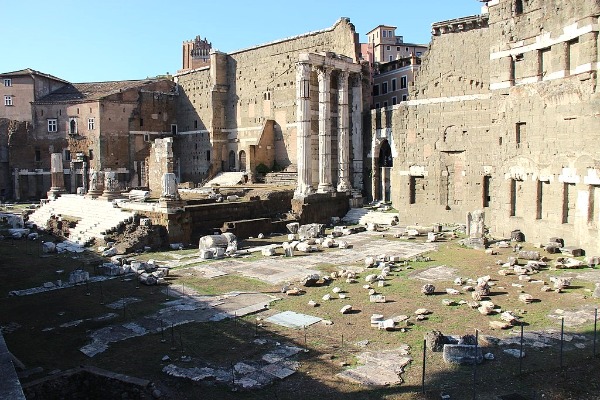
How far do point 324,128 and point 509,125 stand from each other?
11589mm

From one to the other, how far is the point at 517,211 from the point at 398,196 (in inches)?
349

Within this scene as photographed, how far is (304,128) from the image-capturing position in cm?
2972

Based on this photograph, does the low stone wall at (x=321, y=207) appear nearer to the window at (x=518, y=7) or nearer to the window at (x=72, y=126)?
the window at (x=518, y=7)

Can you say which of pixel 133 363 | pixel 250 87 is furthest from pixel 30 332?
pixel 250 87

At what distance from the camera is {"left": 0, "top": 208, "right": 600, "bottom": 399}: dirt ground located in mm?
7988

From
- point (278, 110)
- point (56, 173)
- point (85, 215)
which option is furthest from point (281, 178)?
point (56, 173)

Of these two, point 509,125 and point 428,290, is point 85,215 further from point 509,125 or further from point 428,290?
point 509,125

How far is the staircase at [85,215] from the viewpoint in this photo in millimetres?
22997

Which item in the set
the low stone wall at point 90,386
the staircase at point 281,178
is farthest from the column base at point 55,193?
the low stone wall at point 90,386

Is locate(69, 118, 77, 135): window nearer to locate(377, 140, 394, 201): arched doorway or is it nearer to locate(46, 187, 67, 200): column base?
locate(46, 187, 67, 200): column base

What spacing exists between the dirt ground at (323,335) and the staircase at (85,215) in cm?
598

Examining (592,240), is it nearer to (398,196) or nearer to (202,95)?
(398,196)

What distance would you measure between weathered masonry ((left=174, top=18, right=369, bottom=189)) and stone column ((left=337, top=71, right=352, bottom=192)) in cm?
6

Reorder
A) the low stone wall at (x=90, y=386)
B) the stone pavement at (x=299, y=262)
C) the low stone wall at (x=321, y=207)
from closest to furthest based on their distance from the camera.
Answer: the low stone wall at (x=90, y=386) < the stone pavement at (x=299, y=262) < the low stone wall at (x=321, y=207)
